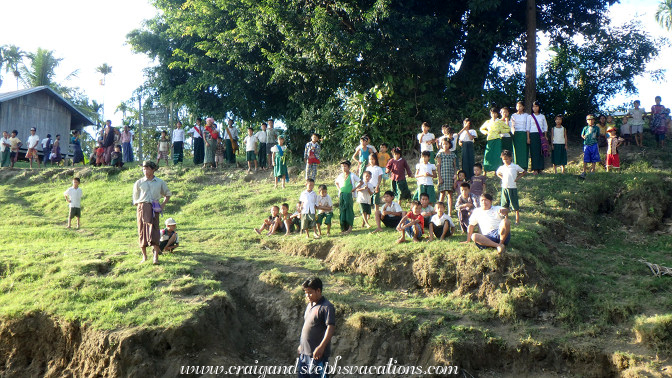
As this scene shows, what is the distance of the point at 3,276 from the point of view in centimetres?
1254

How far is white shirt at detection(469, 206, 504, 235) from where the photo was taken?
449 inches

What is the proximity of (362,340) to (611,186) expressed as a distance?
851cm

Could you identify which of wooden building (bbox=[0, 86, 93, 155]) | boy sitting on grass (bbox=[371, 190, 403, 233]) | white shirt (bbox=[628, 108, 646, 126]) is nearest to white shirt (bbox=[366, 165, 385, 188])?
boy sitting on grass (bbox=[371, 190, 403, 233])

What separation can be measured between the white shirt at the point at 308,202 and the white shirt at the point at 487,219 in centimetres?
375

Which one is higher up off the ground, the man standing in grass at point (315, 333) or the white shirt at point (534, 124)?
the white shirt at point (534, 124)

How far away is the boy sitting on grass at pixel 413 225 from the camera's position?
12.5 m

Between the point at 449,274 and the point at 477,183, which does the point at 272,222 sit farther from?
the point at 449,274

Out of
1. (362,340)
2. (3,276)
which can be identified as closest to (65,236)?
(3,276)

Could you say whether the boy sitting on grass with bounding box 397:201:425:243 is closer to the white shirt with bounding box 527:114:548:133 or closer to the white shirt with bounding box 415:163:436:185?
the white shirt with bounding box 415:163:436:185

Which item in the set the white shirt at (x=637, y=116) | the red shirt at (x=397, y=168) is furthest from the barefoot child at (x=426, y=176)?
the white shirt at (x=637, y=116)

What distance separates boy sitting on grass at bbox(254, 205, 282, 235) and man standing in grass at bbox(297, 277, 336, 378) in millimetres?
7128

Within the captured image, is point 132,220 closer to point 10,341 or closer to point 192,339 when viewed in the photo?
point 10,341

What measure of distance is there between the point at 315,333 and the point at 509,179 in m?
6.77

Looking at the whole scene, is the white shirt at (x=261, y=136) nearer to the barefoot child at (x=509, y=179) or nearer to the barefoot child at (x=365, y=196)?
the barefoot child at (x=365, y=196)
